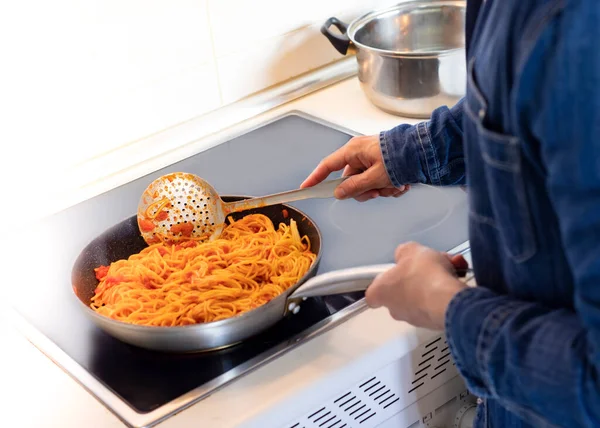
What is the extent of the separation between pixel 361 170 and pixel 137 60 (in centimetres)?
46

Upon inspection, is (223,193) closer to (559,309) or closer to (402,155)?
(402,155)

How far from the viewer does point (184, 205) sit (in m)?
1.01

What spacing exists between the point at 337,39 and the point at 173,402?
2.62ft

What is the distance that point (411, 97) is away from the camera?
131 centimetres

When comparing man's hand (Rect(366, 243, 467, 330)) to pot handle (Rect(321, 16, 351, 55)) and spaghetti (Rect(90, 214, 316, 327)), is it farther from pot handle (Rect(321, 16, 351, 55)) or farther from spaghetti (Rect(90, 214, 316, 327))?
pot handle (Rect(321, 16, 351, 55))

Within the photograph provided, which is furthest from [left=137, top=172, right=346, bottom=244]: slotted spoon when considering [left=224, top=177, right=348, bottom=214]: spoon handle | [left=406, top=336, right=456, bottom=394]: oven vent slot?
[left=406, top=336, right=456, bottom=394]: oven vent slot

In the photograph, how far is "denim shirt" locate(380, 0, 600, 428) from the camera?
53 cm

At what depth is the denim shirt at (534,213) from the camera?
1.73 feet

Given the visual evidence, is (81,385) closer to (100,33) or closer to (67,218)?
(67,218)

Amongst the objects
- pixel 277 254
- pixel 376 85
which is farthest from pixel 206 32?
pixel 277 254

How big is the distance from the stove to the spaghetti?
→ 0.13ft

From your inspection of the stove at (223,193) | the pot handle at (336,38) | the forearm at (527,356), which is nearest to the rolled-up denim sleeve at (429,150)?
the stove at (223,193)

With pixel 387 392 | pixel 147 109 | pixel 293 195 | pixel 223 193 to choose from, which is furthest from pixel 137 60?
pixel 387 392

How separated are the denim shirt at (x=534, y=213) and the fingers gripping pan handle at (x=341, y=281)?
12 cm
